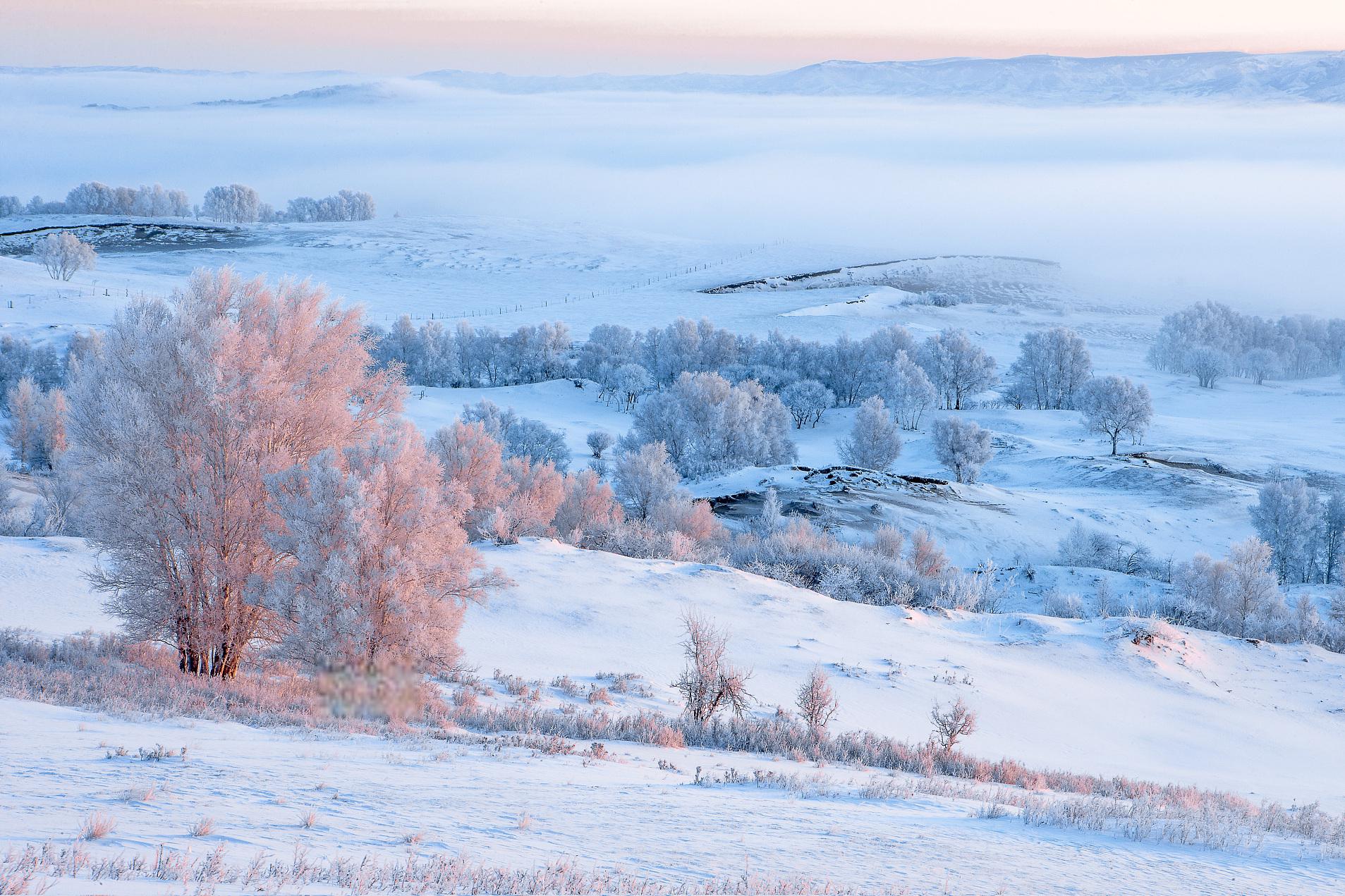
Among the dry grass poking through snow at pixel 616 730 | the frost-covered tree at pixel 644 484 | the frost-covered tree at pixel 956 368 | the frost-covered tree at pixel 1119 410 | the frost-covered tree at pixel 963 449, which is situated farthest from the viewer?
the frost-covered tree at pixel 956 368

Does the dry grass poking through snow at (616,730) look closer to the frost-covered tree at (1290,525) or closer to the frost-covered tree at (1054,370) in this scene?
the frost-covered tree at (1290,525)

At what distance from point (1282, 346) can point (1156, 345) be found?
14.1 m

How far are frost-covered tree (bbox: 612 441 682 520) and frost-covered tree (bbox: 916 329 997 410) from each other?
42279 millimetres

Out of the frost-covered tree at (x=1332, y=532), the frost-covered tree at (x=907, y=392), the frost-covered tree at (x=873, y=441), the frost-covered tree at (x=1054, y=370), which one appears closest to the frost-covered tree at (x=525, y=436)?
the frost-covered tree at (x=873, y=441)

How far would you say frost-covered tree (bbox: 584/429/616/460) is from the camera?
191ft

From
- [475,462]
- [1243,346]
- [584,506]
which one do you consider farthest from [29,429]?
[1243,346]

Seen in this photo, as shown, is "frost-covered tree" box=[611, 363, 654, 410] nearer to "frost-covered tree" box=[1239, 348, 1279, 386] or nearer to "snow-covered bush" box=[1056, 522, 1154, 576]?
"snow-covered bush" box=[1056, 522, 1154, 576]

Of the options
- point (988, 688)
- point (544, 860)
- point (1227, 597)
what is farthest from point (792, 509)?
point (544, 860)

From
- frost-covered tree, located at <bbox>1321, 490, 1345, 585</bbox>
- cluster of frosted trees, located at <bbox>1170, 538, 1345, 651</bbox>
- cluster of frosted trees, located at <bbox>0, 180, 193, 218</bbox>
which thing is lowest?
frost-covered tree, located at <bbox>1321, 490, 1345, 585</bbox>

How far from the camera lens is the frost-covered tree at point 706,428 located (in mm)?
60031

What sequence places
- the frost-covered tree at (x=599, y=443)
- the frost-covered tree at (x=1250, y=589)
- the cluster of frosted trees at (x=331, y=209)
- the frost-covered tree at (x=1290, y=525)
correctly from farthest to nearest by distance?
the cluster of frosted trees at (x=331, y=209) < the frost-covered tree at (x=599, y=443) < the frost-covered tree at (x=1290, y=525) < the frost-covered tree at (x=1250, y=589)

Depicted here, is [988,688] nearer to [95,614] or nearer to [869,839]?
[869,839]

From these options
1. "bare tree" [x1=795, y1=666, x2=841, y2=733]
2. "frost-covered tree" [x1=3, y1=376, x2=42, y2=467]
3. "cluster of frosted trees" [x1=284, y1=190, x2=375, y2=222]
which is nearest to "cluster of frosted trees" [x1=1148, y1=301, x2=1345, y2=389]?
"frost-covered tree" [x1=3, y1=376, x2=42, y2=467]

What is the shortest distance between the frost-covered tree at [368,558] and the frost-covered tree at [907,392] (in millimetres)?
62621
